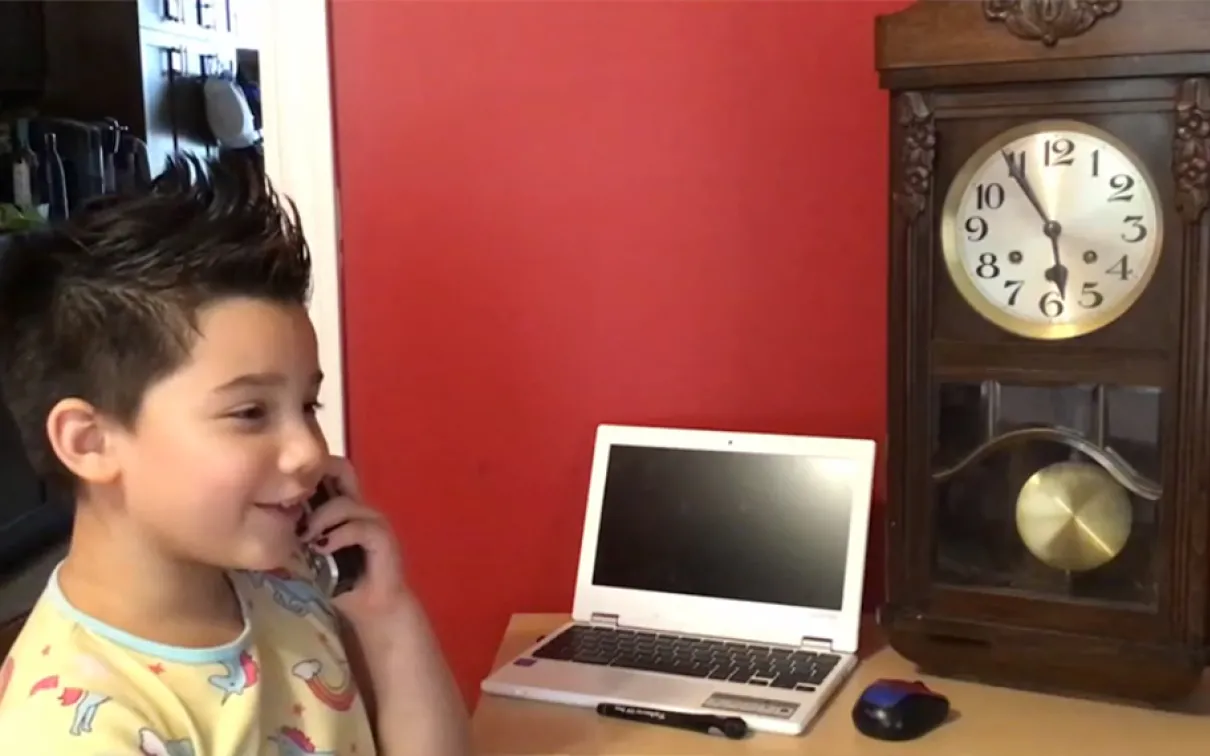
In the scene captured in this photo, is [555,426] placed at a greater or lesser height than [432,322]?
lesser

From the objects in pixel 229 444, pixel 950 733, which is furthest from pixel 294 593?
pixel 950 733

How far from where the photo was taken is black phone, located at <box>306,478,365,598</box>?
1.03 m

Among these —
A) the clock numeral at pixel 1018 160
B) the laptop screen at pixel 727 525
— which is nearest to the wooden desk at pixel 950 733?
the laptop screen at pixel 727 525

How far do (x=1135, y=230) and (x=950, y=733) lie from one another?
17.6 inches

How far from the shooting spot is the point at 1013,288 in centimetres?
117

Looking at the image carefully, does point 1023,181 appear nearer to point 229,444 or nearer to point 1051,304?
point 1051,304

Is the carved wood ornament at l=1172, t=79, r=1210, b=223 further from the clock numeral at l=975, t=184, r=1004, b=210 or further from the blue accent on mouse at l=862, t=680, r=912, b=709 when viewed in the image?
the blue accent on mouse at l=862, t=680, r=912, b=709

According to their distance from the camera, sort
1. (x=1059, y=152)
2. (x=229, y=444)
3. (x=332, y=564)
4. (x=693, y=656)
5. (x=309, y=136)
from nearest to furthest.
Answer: (x=229, y=444)
(x=332, y=564)
(x=1059, y=152)
(x=693, y=656)
(x=309, y=136)

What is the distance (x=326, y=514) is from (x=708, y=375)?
0.54 metres

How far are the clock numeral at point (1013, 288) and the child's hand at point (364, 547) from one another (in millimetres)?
569

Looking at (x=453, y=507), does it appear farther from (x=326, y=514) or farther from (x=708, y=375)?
(x=326, y=514)

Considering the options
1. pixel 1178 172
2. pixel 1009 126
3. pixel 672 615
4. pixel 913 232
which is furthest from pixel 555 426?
pixel 1178 172

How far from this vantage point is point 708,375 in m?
1.43

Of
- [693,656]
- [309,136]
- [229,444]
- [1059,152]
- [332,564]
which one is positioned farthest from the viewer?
[309,136]
